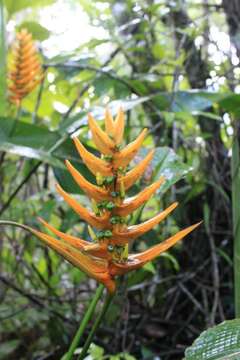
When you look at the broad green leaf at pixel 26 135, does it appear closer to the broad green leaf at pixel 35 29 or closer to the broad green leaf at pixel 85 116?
the broad green leaf at pixel 85 116

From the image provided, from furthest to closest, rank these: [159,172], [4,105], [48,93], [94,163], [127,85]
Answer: [48,93] → [127,85] → [4,105] → [159,172] → [94,163]

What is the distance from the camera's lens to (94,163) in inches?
18.1

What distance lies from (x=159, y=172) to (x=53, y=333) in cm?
67

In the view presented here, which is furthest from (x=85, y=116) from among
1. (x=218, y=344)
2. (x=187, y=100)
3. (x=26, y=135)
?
(x=218, y=344)

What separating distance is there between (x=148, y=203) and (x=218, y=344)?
79 centimetres

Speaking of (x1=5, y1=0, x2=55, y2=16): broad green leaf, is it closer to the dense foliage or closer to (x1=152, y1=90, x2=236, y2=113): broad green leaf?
the dense foliage

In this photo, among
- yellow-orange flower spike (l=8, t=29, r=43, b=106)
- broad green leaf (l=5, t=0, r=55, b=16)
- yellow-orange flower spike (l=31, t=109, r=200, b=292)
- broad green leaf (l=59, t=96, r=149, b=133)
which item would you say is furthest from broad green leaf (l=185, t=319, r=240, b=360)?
broad green leaf (l=5, t=0, r=55, b=16)

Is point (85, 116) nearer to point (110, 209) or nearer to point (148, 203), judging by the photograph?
point (148, 203)

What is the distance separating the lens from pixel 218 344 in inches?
17.8

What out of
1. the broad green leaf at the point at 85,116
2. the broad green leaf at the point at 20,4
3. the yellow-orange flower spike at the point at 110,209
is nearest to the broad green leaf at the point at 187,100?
the broad green leaf at the point at 85,116

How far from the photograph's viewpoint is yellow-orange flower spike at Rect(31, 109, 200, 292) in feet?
1.50

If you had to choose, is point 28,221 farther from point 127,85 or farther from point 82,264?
point 82,264

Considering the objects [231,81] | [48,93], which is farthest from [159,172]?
[48,93]

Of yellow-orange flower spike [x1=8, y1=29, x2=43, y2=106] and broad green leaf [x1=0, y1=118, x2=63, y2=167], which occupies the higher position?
yellow-orange flower spike [x1=8, y1=29, x2=43, y2=106]
